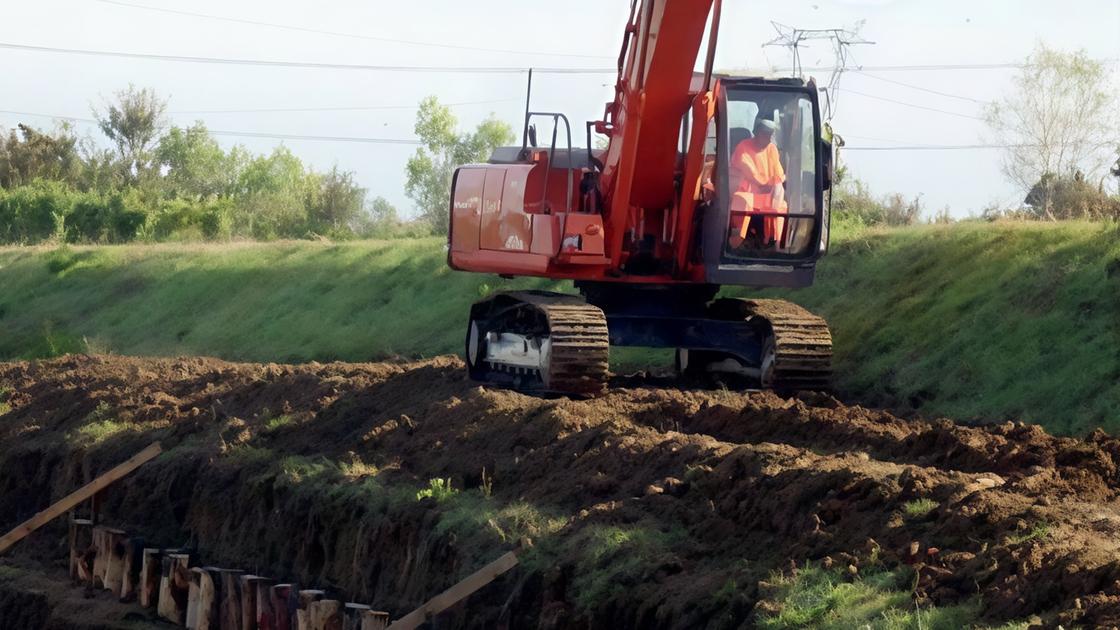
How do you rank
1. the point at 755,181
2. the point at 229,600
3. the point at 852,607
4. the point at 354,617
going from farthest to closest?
the point at 755,181 < the point at 229,600 < the point at 354,617 < the point at 852,607

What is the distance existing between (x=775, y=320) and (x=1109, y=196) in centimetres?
1050

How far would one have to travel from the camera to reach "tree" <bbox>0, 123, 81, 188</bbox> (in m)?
73.7

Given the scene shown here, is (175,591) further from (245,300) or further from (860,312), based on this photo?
(245,300)

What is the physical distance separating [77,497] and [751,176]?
7.54m

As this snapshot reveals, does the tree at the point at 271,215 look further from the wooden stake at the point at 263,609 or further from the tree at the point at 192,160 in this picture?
the wooden stake at the point at 263,609

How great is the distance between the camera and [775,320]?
1596 centimetres

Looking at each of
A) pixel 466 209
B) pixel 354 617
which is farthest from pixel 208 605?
pixel 466 209

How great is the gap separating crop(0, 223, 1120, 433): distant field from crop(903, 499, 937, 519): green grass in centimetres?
615

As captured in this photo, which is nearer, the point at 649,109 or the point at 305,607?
the point at 305,607

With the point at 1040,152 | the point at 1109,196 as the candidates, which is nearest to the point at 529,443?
Result: the point at 1109,196

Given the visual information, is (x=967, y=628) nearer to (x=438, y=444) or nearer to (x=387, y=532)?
(x=387, y=532)

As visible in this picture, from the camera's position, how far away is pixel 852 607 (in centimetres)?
749

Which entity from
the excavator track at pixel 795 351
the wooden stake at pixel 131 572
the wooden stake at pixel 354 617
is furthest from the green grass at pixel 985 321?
the wooden stake at pixel 131 572

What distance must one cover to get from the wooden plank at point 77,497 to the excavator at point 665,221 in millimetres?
4024
